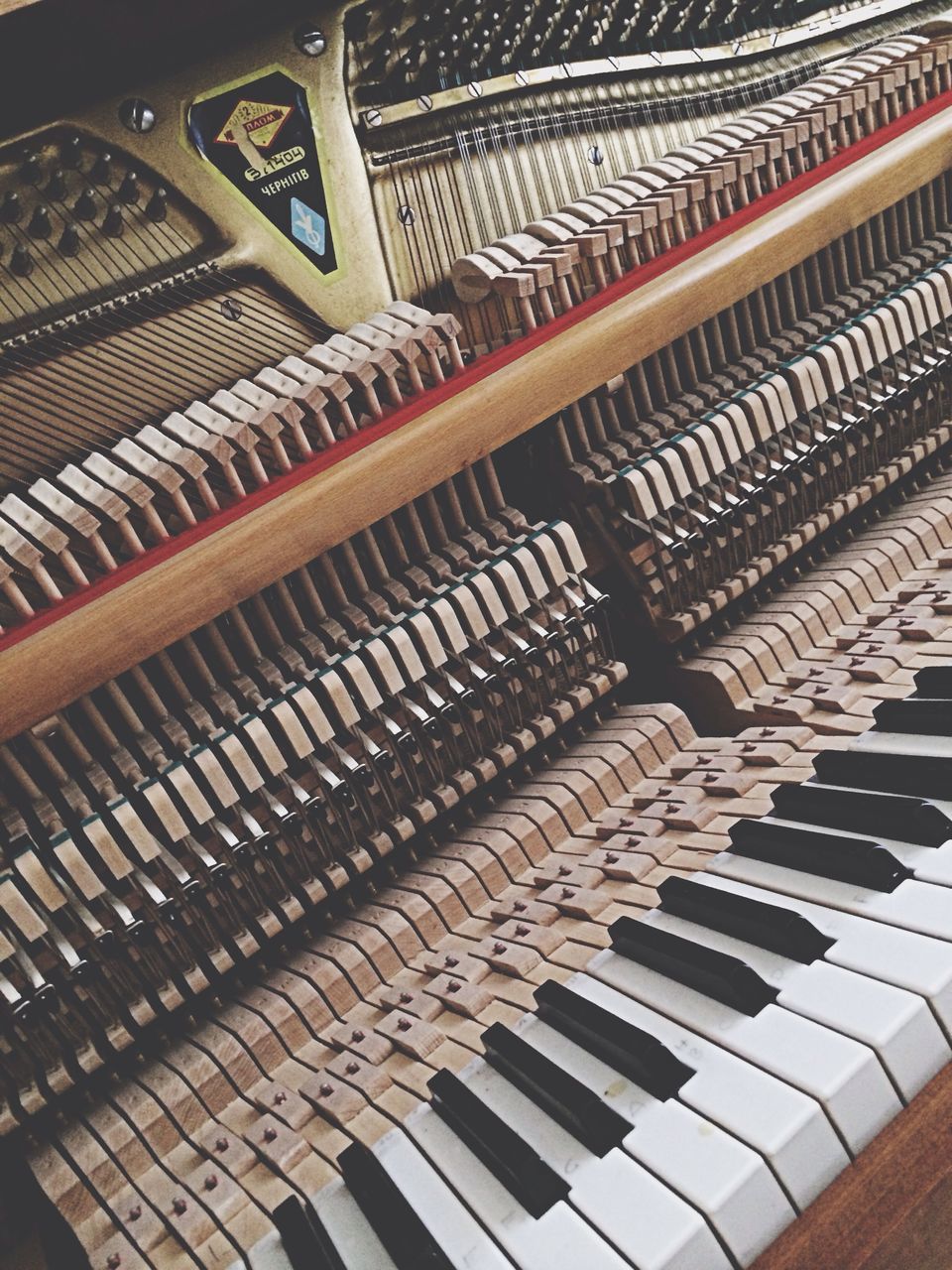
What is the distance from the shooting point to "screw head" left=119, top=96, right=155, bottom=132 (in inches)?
101

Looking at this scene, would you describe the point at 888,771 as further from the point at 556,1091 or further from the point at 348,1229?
the point at 348,1229

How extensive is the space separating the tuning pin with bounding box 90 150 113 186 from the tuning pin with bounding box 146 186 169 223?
11 cm

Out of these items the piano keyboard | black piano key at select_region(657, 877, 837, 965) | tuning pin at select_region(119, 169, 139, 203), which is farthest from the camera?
tuning pin at select_region(119, 169, 139, 203)

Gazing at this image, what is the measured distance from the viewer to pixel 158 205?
104 inches

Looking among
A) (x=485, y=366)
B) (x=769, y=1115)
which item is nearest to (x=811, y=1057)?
(x=769, y=1115)

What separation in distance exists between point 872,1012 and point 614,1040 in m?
0.37

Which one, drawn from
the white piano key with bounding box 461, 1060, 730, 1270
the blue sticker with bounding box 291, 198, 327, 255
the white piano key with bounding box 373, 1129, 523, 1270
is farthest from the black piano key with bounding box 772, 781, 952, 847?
the blue sticker with bounding box 291, 198, 327, 255

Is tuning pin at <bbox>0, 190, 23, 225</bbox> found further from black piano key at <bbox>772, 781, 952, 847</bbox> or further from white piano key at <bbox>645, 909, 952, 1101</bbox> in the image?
white piano key at <bbox>645, 909, 952, 1101</bbox>

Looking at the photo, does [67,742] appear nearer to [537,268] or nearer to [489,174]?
[537,268]

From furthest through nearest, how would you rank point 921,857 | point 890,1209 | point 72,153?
point 72,153 < point 921,857 < point 890,1209

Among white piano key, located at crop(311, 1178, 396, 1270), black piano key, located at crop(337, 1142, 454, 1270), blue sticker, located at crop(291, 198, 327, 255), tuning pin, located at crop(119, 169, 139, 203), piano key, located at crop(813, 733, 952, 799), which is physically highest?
tuning pin, located at crop(119, 169, 139, 203)

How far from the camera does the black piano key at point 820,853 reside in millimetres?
1674

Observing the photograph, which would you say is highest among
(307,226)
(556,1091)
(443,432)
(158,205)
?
(158,205)

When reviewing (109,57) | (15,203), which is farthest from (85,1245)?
(109,57)
